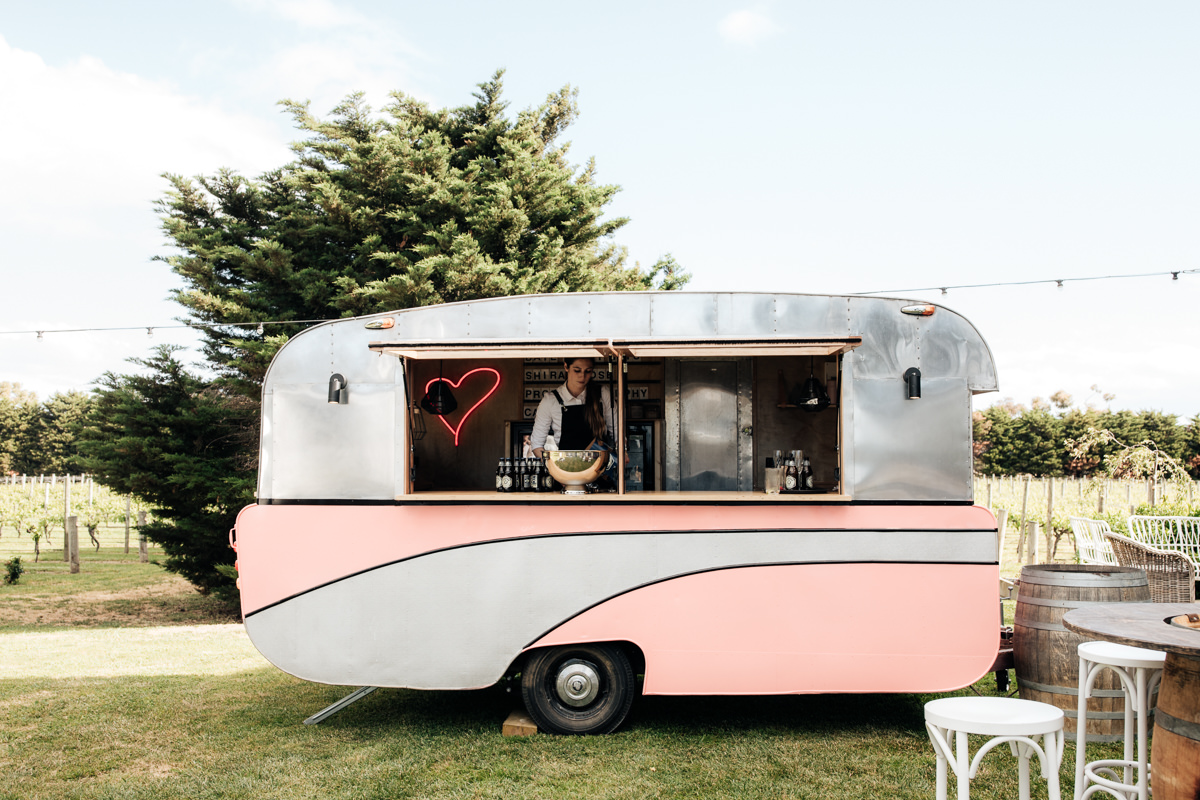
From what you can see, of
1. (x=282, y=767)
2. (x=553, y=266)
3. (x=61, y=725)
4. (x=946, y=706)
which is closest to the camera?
(x=946, y=706)

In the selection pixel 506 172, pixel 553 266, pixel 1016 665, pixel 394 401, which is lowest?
pixel 1016 665

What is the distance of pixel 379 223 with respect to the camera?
48.4 feet

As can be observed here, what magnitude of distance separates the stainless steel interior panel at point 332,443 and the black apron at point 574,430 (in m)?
1.25

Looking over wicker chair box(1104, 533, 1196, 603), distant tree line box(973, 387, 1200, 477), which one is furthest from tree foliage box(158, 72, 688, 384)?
distant tree line box(973, 387, 1200, 477)

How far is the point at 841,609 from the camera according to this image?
195 inches

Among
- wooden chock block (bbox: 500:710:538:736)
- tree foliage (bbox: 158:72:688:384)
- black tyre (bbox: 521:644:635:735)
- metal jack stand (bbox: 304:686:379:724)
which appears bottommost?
metal jack stand (bbox: 304:686:379:724)

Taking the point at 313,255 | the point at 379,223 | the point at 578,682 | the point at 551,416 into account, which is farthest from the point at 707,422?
the point at 313,255

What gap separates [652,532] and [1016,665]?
2509 millimetres

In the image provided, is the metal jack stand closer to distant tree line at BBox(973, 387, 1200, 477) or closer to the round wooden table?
the round wooden table

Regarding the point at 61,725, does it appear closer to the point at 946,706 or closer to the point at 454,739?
the point at 454,739

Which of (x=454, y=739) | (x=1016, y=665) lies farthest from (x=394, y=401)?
(x=1016, y=665)

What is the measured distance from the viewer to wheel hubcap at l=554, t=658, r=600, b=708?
203 inches

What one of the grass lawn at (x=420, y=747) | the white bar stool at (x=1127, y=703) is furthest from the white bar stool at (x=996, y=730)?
the grass lawn at (x=420, y=747)

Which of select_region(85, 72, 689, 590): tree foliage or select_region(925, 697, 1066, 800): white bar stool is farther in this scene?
select_region(85, 72, 689, 590): tree foliage
